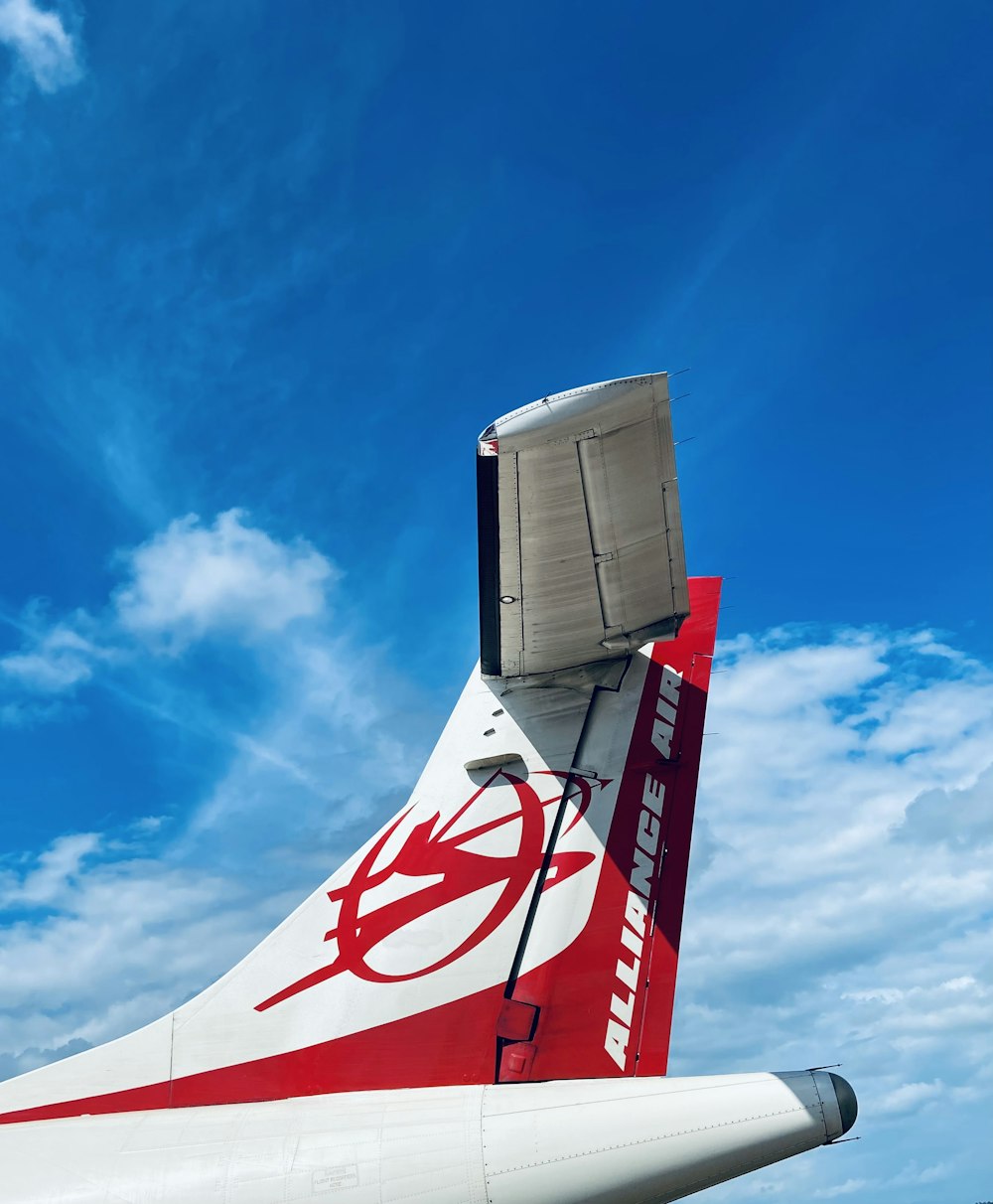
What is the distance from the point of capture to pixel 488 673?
22.7ft

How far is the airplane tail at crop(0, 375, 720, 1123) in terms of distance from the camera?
5.66 meters

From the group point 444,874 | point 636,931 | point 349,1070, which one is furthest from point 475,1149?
point 444,874

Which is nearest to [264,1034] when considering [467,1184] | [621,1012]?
[467,1184]

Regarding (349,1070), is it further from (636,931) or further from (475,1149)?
(636,931)

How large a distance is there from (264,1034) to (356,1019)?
1.91 feet

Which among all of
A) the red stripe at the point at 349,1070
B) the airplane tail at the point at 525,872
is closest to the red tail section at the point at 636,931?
the airplane tail at the point at 525,872

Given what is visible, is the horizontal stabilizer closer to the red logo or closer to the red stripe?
the red logo

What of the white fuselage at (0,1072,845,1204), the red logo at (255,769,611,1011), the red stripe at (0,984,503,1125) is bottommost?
the white fuselage at (0,1072,845,1204)

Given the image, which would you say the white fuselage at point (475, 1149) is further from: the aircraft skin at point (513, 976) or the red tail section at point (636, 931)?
the red tail section at point (636, 931)

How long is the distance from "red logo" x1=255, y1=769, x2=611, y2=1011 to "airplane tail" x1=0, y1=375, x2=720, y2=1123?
0.01 m

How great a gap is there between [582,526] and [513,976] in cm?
284

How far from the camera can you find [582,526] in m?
5.76

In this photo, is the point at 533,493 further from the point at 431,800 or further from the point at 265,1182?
the point at 265,1182

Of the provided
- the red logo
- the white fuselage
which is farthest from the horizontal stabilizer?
the white fuselage
